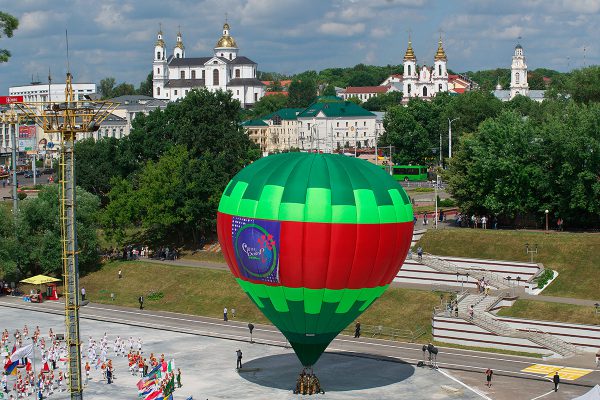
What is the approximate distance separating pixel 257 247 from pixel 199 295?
99.0 feet

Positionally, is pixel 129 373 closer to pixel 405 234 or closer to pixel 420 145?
pixel 405 234

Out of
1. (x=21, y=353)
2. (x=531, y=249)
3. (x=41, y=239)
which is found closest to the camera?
(x=21, y=353)

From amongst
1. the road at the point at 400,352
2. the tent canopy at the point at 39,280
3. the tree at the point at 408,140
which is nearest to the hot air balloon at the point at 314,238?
the road at the point at 400,352

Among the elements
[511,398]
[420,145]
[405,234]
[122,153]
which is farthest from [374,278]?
[420,145]

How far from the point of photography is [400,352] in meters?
62.8

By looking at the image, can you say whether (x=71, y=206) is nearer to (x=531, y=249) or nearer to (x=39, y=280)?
(x=39, y=280)

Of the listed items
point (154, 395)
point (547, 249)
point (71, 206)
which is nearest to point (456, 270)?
point (547, 249)

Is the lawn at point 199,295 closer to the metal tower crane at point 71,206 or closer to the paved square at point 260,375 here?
the paved square at point 260,375

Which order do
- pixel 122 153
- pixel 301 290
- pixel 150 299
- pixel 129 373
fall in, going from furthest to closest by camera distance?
pixel 122 153 < pixel 150 299 < pixel 129 373 < pixel 301 290

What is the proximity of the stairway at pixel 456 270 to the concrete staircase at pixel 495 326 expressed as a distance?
3284 millimetres

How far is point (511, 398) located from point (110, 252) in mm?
48303

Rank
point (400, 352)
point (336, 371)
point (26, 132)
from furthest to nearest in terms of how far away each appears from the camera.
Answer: point (26, 132), point (400, 352), point (336, 371)

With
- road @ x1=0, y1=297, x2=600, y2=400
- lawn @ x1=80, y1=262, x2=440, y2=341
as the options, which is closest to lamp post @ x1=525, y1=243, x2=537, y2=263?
lawn @ x1=80, y1=262, x2=440, y2=341

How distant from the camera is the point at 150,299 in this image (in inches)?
3172
